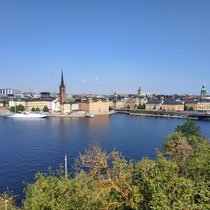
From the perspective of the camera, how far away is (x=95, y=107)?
196 feet

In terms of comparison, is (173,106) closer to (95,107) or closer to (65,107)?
(95,107)

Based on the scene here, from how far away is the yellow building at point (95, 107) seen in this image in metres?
57.8

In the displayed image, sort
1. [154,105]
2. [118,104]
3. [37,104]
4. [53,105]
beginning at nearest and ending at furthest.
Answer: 1. [53,105]
2. [37,104]
3. [154,105]
4. [118,104]

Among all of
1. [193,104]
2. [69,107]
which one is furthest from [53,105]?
[193,104]

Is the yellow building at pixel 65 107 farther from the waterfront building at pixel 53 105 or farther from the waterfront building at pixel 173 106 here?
the waterfront building at pixel 173 106

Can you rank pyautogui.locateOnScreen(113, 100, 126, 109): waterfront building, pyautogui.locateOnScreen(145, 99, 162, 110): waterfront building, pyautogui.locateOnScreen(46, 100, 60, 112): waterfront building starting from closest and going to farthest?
1. pyautogui.locateOnScreen(46, 100, 60, 112): waterfront building
2. pyautogui.locateOnScreen(145, 99, 162, 110): waterfront building
3. pyautogui.locateOnScreen(113, 100, 126, 109): waterfront building

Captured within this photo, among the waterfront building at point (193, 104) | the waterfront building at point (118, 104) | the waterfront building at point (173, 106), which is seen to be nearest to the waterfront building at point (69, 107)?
the waterfront building at point (118, 104)

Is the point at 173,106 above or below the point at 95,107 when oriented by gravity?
above

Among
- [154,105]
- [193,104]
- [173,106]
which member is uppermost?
[193,104]

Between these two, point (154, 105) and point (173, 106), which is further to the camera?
point (154, 105)

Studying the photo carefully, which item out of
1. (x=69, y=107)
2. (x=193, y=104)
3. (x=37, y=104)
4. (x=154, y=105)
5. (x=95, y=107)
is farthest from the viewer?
(x=154, y=105)

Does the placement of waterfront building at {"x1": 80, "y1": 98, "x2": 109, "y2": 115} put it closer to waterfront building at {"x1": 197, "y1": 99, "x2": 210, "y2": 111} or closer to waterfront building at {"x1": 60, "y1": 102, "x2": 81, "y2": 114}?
waterfront building at {"x1": 60, "y1": 102, "x2": 81, "y2": 114}

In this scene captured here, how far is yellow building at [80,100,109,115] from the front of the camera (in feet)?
190

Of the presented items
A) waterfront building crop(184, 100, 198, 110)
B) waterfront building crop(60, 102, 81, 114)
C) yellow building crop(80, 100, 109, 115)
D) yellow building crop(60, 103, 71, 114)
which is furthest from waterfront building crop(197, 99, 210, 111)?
yellow building crop(60, 103, 71, 114)
